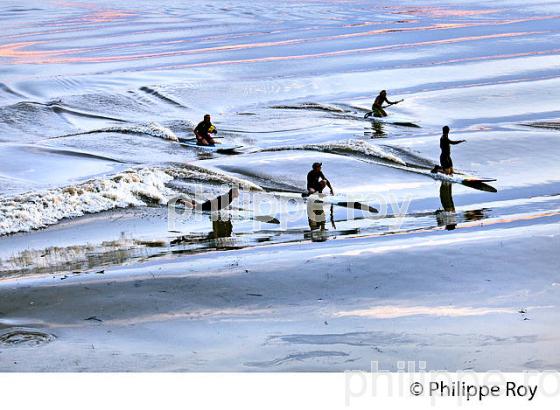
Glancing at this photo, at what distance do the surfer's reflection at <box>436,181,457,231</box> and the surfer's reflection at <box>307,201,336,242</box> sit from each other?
209 centimetres

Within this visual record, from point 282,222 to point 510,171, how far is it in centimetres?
673

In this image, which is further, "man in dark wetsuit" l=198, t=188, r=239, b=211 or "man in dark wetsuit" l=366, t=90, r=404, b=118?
"man in dark wetsuit" l=366, t=90, r=404, b=118

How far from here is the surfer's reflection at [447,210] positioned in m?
17.4

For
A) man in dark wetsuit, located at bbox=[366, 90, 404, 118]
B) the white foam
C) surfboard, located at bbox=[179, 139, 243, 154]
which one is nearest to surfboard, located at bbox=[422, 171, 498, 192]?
surfboard, located at bbox=[179, 139, 243, 154]

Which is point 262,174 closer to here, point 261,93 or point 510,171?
point 510,171

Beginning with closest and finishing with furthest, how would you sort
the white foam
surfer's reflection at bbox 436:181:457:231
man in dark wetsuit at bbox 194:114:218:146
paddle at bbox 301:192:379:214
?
1. surfer's reflection at bbox 436:181:457:231
2. the white foam
3. paddle at bbox 301:192:379:214
4. man in dark wetsuit at bbox 194:114:218:146

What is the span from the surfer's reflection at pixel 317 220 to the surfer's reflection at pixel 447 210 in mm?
2087

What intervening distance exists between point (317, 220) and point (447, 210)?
8.87 feet

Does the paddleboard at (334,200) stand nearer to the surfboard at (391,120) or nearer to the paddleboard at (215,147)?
the paddleboard at (215,147)

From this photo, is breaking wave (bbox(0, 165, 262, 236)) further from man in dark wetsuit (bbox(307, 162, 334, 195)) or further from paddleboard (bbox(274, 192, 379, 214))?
man in dark wetsuit (bbox(307, 162, 334, 195))

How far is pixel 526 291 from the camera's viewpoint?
1324 centimetres

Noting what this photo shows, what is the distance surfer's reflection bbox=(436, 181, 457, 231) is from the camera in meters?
17.4

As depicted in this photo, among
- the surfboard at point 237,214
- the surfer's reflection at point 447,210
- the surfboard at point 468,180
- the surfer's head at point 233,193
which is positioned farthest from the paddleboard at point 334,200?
the surfboard at point 468,180
